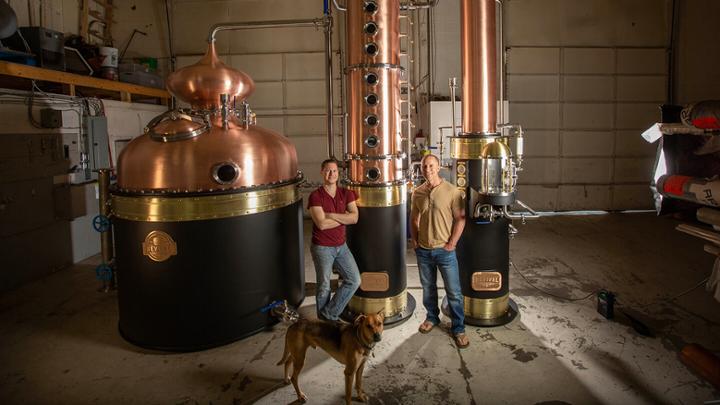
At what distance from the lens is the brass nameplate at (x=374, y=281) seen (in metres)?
4.24

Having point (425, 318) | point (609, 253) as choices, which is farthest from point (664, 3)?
point (425, 318)

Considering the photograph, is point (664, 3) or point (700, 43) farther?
point (664, 3)

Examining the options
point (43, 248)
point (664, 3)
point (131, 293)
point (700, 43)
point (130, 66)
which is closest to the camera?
point (131, 293)

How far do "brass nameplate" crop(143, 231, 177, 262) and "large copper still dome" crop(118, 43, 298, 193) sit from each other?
1.25 feet

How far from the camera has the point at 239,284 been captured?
3959 mm

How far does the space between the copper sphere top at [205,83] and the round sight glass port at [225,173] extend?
86 cm

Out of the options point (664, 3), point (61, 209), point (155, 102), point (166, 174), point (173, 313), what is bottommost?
point (173, 313)

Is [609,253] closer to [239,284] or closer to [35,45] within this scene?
[239,284]

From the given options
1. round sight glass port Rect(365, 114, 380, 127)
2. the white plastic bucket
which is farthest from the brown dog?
the white plastic bucket

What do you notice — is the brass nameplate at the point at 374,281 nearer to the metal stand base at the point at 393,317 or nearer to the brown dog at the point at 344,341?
the metal stand base at the point at 393,317

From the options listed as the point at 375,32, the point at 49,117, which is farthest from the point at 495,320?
the point at 49,117

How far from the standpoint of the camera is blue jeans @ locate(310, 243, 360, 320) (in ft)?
13.2

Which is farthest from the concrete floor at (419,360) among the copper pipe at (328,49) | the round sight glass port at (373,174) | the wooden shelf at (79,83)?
the wooden shelf at (79,83)

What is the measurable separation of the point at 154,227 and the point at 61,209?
3.73 meters
